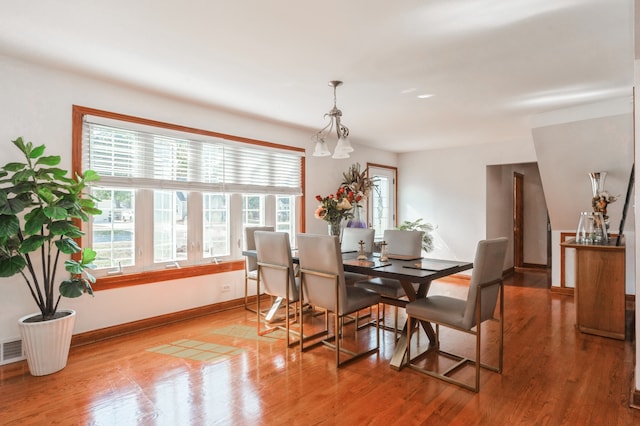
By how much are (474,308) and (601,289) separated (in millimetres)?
2026

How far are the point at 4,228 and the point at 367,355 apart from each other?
285cm

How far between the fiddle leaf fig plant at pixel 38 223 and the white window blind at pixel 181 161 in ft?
1.64

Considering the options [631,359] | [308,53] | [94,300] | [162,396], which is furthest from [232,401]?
[631,359]

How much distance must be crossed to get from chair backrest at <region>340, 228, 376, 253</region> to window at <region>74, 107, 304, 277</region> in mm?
1102

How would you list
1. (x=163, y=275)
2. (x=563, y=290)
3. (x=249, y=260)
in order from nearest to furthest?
(x=163, y=275)
(x=249, y=260)
(x=563, y=290)

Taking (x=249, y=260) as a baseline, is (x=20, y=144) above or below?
above

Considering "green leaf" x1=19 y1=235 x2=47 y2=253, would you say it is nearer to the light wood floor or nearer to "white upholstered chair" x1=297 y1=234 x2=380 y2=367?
the light wood floor

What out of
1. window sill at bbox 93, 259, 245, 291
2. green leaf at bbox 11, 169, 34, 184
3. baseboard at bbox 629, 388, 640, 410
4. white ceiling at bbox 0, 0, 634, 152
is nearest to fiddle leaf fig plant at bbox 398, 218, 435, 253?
white ceiling at bbox 0, 0, 634, 152

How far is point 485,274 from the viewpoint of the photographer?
2.46 m

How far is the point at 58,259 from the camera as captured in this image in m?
3.10

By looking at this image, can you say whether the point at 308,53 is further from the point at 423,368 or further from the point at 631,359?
the point at 631,359

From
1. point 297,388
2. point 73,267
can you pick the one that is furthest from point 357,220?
point 73,267

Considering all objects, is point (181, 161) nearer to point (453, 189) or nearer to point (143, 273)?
point (143, 273)

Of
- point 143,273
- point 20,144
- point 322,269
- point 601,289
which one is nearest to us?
point 20,144
